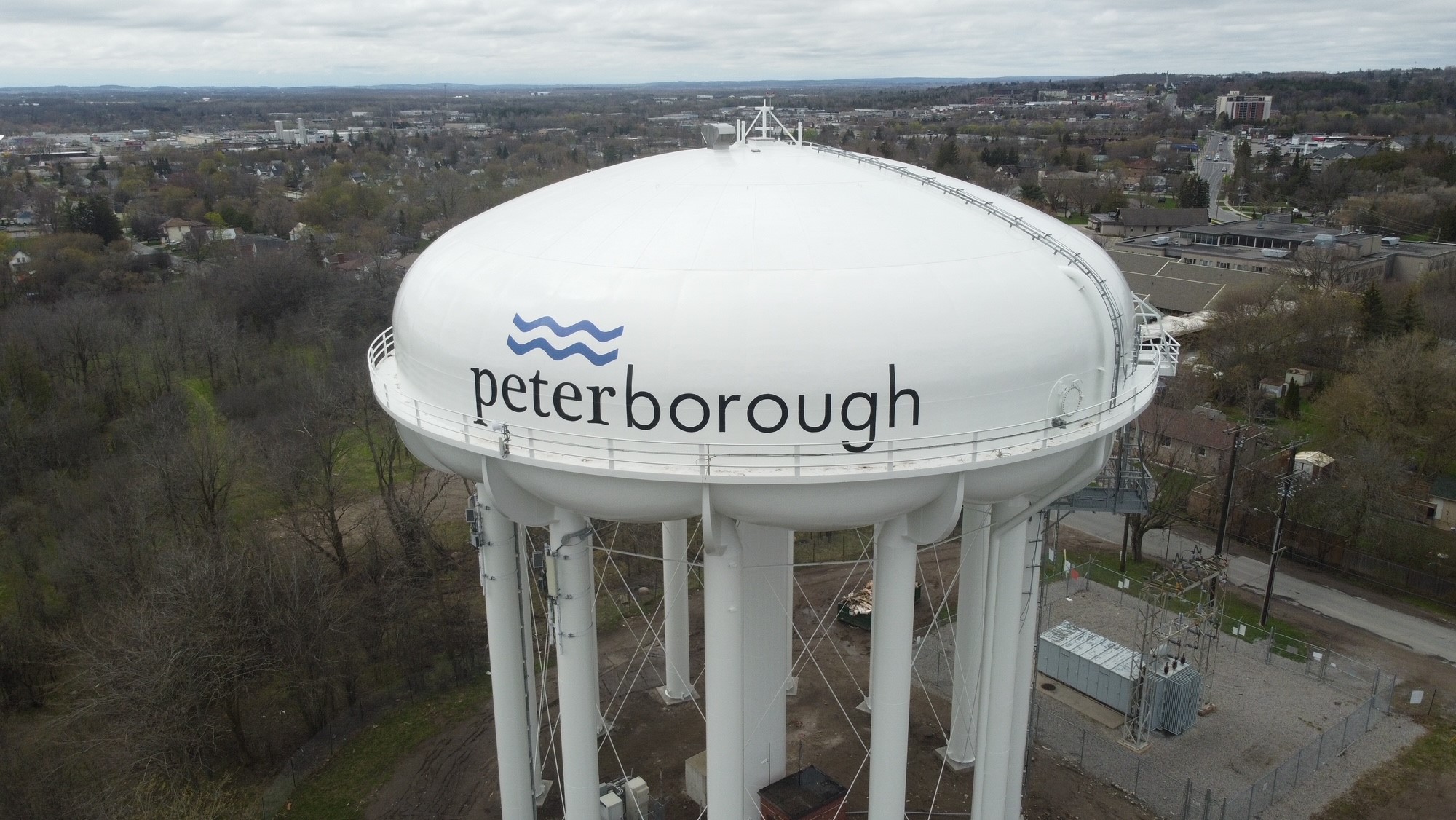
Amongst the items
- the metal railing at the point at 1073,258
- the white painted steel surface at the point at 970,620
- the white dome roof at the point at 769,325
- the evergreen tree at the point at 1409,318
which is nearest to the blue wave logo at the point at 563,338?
the white dome roof at the point at 769,325

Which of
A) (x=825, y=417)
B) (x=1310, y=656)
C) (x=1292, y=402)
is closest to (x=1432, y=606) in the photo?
(x=1310, y=656)

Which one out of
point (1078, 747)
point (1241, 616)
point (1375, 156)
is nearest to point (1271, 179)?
point (1375, 156)

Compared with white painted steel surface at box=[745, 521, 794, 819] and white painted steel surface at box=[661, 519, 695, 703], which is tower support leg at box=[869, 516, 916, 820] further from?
white painted steel surface at box=[661, 519, 695, 703]

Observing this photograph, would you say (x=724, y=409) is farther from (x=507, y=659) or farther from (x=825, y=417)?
(x=507, y=659)

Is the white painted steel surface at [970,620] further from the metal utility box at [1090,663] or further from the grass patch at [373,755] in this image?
the grass patch at [373,755]

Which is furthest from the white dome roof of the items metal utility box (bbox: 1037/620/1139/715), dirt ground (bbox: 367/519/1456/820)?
metal utility box (bbox: 1037/620/1139/715)
